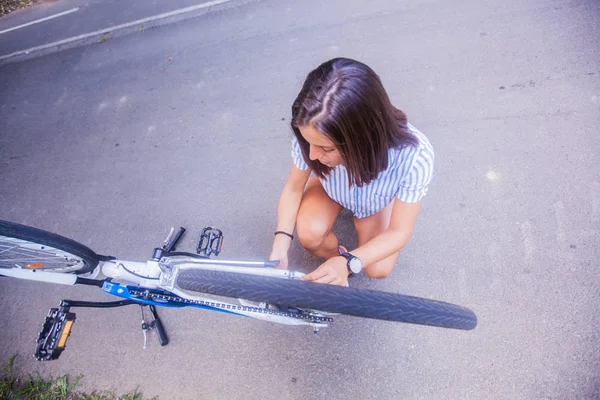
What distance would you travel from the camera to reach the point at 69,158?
3.69 meters

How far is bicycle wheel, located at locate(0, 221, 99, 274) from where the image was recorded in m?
1.78

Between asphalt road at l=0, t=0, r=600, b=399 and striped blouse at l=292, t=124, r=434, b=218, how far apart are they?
0.70 metres

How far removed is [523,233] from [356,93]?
5.74 feet

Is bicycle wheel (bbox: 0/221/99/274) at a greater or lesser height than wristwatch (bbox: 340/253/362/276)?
lesser

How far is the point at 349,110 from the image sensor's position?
1257 mm

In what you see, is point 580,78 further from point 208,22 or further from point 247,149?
point 208,22

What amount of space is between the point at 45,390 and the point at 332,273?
2.18 metres

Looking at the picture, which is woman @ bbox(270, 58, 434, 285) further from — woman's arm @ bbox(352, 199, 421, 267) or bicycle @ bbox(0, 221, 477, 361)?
bicycle @ bbox(0, 221, 477, 361)

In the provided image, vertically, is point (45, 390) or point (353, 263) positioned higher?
point (353, 263)

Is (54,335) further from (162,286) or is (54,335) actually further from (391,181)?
(391,181)

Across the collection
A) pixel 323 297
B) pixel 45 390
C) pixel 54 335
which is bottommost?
pixel 45 390

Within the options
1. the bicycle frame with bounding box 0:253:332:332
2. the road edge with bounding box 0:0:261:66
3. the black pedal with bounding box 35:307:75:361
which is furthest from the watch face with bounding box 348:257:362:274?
the road edge with bounding box 0:0:261:66

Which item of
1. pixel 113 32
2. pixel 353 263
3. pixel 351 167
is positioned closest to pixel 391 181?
pixel 351 167

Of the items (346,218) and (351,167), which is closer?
(351,167)
